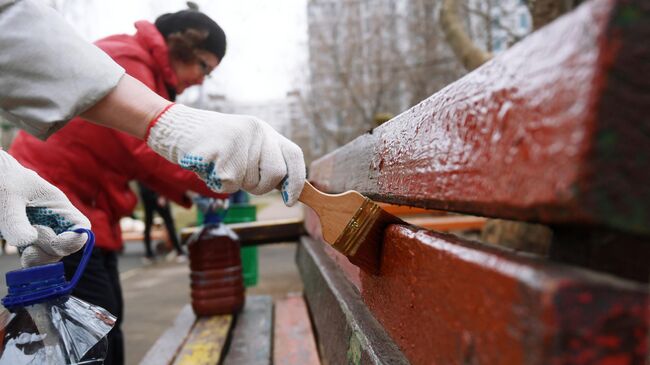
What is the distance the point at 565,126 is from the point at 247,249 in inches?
190

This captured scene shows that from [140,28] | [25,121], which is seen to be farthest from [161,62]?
[25,121]

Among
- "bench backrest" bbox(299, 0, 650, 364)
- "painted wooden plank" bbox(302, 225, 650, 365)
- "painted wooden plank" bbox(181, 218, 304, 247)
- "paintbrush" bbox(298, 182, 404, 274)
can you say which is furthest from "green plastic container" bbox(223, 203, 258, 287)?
"bench backrest" bbox(299, 0, 650, 364)

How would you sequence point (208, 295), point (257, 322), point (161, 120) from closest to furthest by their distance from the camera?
point (161, 120), point (257, 322), point (208, 295)

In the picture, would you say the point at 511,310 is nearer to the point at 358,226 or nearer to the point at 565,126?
the point at 565,126

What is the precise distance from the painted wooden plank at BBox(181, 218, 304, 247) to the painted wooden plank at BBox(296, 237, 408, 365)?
1328 mm

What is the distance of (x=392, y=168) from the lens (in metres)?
0.98

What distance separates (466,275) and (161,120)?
32.0 inches

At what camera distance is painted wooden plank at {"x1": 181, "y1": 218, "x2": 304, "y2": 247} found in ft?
10.8

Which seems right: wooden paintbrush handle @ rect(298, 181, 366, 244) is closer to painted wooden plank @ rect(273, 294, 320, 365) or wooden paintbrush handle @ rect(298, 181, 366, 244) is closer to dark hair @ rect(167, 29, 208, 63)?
painted wooden plank @ rect(273, 294, 320, 365)

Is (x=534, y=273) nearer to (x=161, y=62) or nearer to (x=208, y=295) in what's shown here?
(x=161, y=62)

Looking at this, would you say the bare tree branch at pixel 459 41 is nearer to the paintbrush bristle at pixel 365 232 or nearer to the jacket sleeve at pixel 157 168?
the jacket sleeve at pixel 157 168

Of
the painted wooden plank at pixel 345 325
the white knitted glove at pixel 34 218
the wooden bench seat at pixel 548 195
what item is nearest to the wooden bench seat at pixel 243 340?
the painted wooden plank at pixel 345 325

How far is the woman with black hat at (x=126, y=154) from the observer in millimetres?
1795

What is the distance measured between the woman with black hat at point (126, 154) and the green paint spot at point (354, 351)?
36 cm
